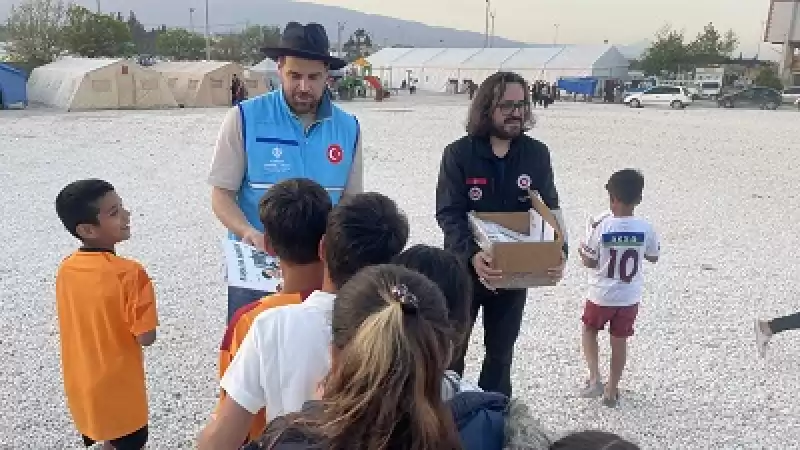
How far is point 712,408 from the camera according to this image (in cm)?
387

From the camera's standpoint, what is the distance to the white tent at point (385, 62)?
209 ft

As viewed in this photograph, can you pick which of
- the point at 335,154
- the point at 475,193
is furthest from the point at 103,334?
the point at 475,193

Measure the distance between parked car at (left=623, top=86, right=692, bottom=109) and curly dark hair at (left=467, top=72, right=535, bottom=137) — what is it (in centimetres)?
3580

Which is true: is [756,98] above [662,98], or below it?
above

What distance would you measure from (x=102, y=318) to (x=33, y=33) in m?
46.6

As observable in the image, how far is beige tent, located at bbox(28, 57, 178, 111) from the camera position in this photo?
26391mm

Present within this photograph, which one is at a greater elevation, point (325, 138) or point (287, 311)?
point (325, 138)

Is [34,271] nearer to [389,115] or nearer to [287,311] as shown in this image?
[287,311]

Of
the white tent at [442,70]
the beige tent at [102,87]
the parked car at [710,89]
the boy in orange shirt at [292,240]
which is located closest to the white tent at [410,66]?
the white tent at [442,70]

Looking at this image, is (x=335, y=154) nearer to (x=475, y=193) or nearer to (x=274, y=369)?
(x=475, y=193)

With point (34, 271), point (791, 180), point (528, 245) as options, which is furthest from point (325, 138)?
point (791, 180)

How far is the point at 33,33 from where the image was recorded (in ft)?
137

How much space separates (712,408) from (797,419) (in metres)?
0.44

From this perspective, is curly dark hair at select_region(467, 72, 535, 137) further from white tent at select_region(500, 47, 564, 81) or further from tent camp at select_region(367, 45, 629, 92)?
white tent at select_region(500, 47, 564, 81)
